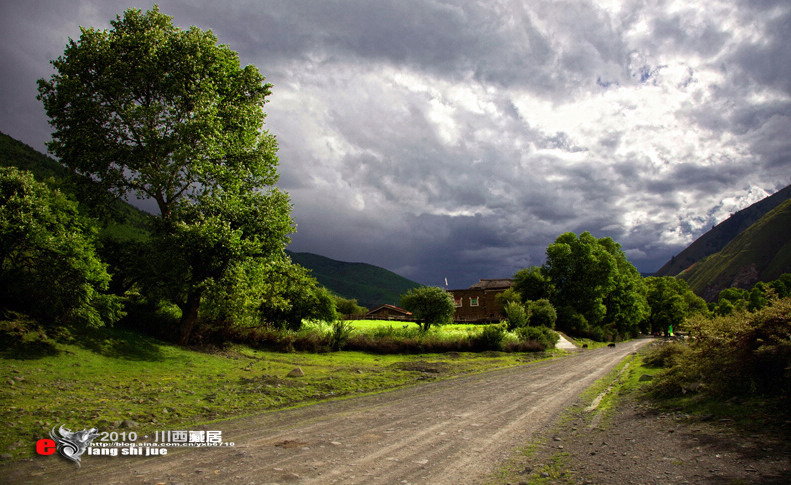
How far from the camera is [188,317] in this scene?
20.2 meters

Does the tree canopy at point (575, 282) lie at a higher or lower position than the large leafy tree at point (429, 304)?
higher

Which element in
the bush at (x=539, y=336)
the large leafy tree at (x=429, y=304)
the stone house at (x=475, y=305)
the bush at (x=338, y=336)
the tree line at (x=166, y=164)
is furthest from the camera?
the stone house at (x=475, y=305)

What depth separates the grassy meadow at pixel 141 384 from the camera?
8570 mm

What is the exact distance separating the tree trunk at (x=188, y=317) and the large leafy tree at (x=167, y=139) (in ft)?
0.17

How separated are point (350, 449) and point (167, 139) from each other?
18.4m

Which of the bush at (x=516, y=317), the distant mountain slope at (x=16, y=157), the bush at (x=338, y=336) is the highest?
the distant mountain slope at (x=16, y=157)

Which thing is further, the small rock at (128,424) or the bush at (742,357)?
the small rock at (128,424)

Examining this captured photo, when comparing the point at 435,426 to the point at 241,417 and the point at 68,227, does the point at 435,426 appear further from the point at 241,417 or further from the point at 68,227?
the point at 68,227

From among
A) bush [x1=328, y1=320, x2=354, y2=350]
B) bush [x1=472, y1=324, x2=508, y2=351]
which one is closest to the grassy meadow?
bush [x1=328, y1=320, x2=354, y2=350]

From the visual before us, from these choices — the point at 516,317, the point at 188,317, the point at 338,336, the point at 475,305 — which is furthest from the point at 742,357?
the point at 475,305

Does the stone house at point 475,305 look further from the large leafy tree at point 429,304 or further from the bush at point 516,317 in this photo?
the large leafy tree at point 429,304

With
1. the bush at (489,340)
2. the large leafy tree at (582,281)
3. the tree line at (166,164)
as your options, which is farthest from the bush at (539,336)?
the tree line at (166,164)

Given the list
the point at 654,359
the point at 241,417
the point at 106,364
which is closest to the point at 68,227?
the point at 106,364

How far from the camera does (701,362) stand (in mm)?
10516
